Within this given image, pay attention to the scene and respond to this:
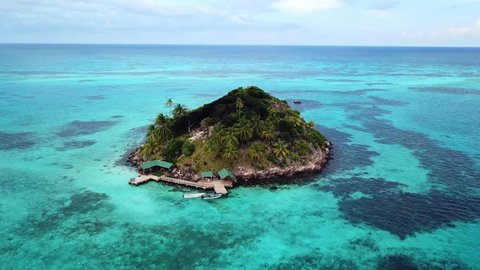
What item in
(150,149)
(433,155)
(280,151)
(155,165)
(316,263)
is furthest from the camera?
(433,155)

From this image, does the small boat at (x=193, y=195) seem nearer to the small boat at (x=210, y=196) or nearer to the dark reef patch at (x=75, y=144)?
the small boat at (x=210, y=196)

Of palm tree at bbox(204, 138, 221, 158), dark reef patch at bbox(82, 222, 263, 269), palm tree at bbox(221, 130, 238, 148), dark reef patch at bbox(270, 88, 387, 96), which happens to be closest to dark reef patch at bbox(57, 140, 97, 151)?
palm tree at bbox(204, 138, 221, 158)

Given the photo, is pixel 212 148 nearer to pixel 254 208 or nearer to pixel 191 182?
pixel 191 182

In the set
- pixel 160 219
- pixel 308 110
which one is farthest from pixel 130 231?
pixel 308 110

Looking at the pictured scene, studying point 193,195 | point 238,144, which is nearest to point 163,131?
point 238,144

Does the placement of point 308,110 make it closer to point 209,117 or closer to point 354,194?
point 209,117

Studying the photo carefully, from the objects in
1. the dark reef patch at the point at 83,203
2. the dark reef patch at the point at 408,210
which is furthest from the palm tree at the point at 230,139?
the dark reef patch at the point at 83,203

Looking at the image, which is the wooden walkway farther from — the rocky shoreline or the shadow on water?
the shadow on water
